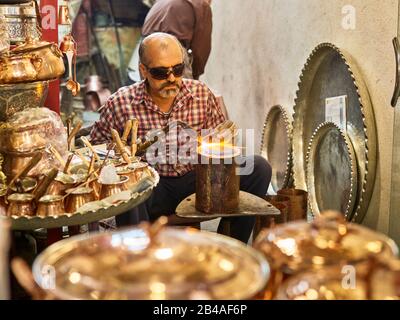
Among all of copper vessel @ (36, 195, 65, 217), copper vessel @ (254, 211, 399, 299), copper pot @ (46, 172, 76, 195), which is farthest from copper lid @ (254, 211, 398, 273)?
copper pot @ (46, 172, 76, 195)

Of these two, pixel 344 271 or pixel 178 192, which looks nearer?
pixel 344 271

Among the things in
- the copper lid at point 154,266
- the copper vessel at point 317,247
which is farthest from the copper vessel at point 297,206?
the copper lid at point 154,266

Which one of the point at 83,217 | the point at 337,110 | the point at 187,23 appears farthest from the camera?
the point at 187,23

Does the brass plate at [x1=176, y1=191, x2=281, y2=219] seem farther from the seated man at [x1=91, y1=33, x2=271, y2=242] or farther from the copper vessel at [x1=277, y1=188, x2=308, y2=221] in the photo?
the copper vessel at [x1=277, y1=188, x2=308, y2=221]

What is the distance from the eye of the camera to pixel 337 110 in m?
4.17

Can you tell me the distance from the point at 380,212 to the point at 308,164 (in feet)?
3.30

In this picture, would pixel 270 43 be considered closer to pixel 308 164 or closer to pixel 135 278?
pixel 308 164

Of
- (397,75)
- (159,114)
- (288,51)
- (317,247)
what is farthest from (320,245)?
(288,51)

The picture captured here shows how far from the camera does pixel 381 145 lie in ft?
11.8

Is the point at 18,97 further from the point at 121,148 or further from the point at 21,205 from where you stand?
the point at 21,205

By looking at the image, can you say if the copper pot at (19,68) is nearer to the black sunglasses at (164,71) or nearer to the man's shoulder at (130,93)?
the black sunglasses at (164,71)

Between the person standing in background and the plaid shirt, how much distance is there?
1514 mm

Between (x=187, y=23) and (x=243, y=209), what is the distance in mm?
3209

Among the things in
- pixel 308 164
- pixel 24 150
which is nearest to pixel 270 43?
pixel 308 164
